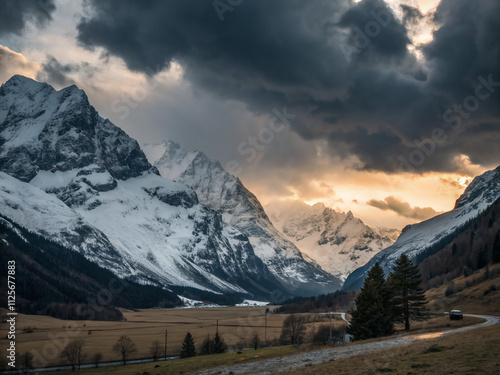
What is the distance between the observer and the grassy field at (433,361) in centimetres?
3244

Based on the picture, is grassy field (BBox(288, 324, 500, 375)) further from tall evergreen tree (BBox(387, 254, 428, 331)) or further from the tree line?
tall evergreen tree (BBox(387, 254, 428, 331))

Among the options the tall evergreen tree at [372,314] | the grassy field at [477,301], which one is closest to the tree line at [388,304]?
the tall evergreen tree at [372,314]

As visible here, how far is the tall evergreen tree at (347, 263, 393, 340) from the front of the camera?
74.9 meters

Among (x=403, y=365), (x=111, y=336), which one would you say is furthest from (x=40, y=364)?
(x=403, y=365)

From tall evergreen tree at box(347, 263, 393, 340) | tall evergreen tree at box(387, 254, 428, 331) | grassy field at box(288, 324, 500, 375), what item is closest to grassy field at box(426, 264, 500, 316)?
tall evergreen tree at box(387, 254, 428, 331)

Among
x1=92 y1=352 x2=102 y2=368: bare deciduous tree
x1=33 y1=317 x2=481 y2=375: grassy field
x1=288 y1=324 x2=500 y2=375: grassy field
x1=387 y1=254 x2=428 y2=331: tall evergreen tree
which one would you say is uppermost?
x1=387 y1=254 x2=428 y2=331: tall evergreen tree

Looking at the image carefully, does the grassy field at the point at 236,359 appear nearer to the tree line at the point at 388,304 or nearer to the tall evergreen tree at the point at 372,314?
the tree line at the point at 388,304

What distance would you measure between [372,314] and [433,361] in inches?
1624

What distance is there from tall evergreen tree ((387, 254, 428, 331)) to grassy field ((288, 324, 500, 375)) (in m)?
28.4

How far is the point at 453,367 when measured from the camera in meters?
32.7

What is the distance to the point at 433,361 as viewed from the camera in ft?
118

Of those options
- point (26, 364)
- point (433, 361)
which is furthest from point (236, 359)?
point (26, 364)

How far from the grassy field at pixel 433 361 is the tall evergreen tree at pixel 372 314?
1096 inches

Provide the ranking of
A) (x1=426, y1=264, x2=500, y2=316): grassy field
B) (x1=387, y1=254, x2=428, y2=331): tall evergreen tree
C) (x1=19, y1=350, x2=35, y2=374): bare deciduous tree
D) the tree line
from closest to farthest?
the tree line, (x1=387, y1=254, x2=428, y2=331): tall evergreen tree, (x1=426, y1=264, x2=500, y2=316): grassy field, (x1=19, y1=350, x2=35, y2=374): bare deciduous tree
